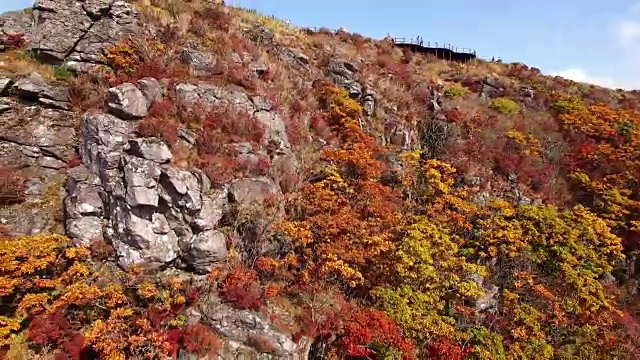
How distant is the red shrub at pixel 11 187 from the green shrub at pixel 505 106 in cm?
2900

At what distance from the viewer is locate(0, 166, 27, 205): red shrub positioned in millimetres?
13719

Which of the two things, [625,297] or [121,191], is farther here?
[625,297]

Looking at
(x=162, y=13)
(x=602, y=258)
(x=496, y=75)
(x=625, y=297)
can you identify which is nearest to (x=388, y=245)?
(x=602, y=258)

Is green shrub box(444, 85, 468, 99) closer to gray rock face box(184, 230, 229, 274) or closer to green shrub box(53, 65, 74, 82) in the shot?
gray rock face box(184, 230, 229, 274)


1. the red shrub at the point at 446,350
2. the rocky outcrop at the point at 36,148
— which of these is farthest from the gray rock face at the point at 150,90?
the red shrub at the point at 446,350

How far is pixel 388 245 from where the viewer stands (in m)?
14.7

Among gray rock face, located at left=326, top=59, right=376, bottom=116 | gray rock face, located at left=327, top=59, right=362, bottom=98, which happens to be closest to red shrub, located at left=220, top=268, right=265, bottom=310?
gray rock face, located at left=326, top=59, right=376, bottom=116

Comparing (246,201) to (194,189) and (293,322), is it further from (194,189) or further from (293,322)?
(293,322)

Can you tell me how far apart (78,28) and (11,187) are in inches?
357

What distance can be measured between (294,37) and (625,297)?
81.9ft

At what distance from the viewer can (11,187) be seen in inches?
545

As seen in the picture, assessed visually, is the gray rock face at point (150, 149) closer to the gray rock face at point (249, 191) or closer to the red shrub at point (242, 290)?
the gray rock face at point (249, 191)

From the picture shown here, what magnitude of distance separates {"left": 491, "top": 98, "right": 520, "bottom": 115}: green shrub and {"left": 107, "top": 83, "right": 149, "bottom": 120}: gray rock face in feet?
81.1

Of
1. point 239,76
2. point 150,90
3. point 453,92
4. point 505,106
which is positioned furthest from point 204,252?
point 505,106
